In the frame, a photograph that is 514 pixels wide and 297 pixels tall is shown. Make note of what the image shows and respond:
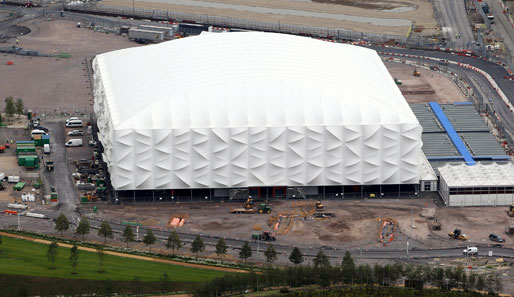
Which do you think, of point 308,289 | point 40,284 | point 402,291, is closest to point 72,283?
point 40,284

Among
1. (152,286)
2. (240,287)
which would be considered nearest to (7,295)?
(152,286)

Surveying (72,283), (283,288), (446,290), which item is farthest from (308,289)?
(72,283)

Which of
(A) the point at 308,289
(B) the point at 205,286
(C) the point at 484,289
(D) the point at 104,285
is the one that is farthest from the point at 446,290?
(D) the point at 104,285

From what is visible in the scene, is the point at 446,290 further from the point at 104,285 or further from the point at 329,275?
the point at 104,285

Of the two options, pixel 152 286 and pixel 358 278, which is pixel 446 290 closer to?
pixel 358 278

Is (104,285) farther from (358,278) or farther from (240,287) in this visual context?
(358,278)

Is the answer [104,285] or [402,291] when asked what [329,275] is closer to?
[402,291]
